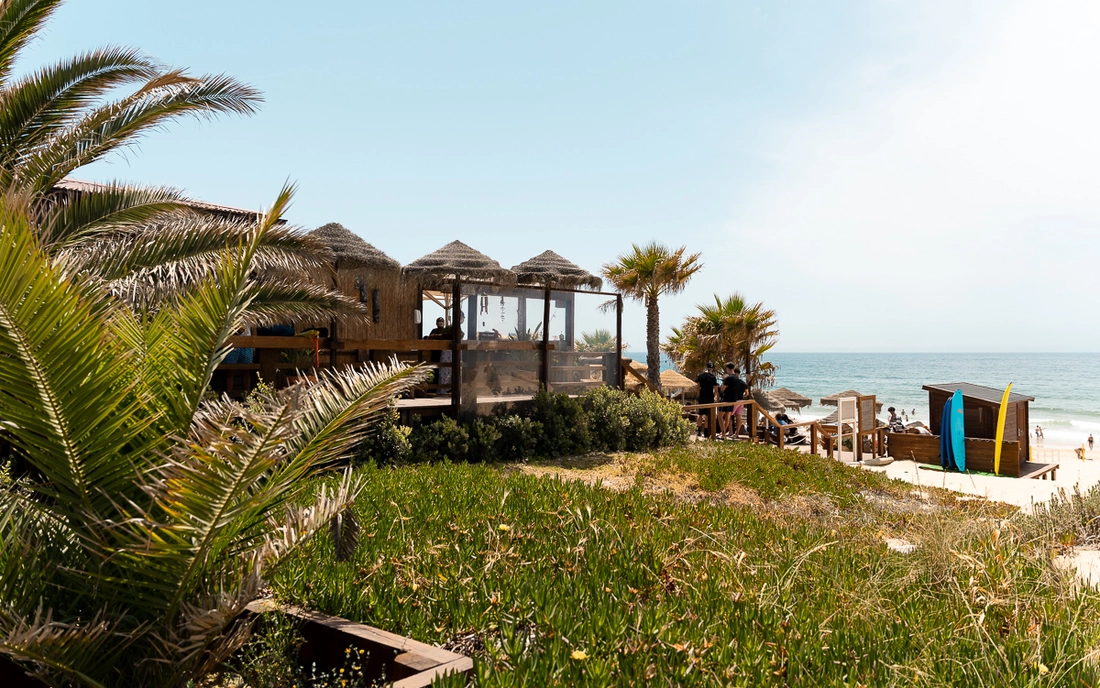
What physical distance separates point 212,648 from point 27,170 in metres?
7.20

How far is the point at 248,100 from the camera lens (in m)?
9.76

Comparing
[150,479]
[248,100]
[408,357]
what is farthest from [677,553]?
[408,357]

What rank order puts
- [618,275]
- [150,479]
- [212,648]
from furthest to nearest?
[618,275], [212,648], [150,479]

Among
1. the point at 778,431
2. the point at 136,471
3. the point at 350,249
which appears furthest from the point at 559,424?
the point at 136,471

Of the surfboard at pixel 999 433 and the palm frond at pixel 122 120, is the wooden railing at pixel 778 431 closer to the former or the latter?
the surfboard at pixel 999 433

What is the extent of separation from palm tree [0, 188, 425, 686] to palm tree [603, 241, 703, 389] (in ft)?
66.6

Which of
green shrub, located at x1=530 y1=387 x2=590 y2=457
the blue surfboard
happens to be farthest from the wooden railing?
green shrub, located at x1=530 y1=387 x2=590 y2=457

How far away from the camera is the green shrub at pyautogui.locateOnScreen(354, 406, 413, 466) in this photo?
11.5 m

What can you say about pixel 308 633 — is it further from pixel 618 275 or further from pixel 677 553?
pixel 618 275

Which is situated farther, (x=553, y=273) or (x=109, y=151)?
(x=553, y=273)

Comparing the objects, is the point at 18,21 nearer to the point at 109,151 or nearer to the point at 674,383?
the point at 109,151

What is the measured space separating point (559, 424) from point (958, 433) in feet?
42.6

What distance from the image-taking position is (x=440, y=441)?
12164 millimetres

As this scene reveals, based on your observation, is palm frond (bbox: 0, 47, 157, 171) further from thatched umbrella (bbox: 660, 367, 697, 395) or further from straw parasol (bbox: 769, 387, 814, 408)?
straw parasol (bbox: 769, 387, 814, 408)
